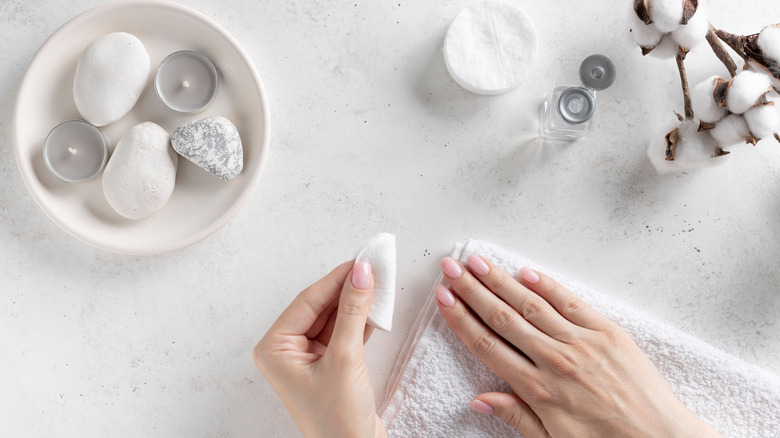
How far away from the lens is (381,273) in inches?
29.3

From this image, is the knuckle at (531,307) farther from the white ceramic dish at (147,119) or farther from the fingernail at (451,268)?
the white ceramic dish at (147,119)

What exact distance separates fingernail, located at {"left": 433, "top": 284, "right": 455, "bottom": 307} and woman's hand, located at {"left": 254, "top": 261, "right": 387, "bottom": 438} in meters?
0.12

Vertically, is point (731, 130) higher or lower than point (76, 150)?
higher

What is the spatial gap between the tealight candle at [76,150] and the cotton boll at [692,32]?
807mm

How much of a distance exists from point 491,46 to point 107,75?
551 millimetres

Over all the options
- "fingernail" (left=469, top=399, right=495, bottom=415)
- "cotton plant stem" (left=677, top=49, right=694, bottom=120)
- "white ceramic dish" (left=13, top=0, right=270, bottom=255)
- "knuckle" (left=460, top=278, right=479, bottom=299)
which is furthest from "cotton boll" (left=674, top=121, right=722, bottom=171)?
"white ceramic dish" (left=13, top=0, right=270, bottom=255)

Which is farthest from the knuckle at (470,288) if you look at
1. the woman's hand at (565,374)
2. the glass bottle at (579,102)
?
the glass bottle at (579,102)

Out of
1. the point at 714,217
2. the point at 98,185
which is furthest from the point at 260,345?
the point at 714,217

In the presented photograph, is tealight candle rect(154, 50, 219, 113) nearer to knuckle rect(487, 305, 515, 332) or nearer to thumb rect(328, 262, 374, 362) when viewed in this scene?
thumb rect(328, 262, 374, 362)

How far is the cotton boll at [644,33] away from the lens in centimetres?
73

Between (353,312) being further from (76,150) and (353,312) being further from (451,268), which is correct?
(76,150)

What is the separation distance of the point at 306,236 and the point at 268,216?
0.07 m

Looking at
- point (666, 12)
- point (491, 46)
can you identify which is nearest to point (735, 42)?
point (666, 12)

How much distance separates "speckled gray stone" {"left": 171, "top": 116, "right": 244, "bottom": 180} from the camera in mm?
792
